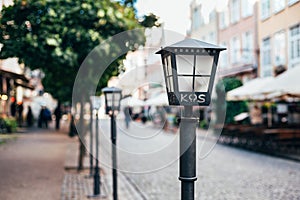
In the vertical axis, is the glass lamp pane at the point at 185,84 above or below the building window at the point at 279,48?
below

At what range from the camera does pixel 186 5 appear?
19.3ft

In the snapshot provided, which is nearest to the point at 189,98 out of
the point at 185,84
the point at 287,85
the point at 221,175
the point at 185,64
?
the point at 185,84

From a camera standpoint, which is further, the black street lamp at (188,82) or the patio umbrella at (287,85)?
the patio umbrella at (287,85)

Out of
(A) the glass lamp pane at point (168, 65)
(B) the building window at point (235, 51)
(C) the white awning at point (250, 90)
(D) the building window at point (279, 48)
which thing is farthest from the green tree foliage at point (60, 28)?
(B) the building window at point (235, 51)

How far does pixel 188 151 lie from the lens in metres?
3.59

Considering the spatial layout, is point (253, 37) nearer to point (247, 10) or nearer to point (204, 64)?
point (247, 10)

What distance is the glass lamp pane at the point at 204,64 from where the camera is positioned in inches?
136

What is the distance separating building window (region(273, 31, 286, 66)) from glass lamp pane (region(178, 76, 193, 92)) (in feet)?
64.8

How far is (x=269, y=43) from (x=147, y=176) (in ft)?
52.2

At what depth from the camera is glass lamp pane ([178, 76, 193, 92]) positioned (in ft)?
11.4

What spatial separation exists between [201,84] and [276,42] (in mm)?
21652

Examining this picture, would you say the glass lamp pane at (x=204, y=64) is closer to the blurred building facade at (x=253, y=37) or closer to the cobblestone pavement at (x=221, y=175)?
the cobblestone pavement at (x=221, y=175)

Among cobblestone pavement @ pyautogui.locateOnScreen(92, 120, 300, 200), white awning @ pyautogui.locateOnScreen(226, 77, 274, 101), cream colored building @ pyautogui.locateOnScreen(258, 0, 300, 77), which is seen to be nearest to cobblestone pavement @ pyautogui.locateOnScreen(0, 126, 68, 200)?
cobblestone pavement @ pyautogui.locateOnScreen(92, 120, 300, 200)

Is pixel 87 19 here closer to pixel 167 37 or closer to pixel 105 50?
pixel 105 50
